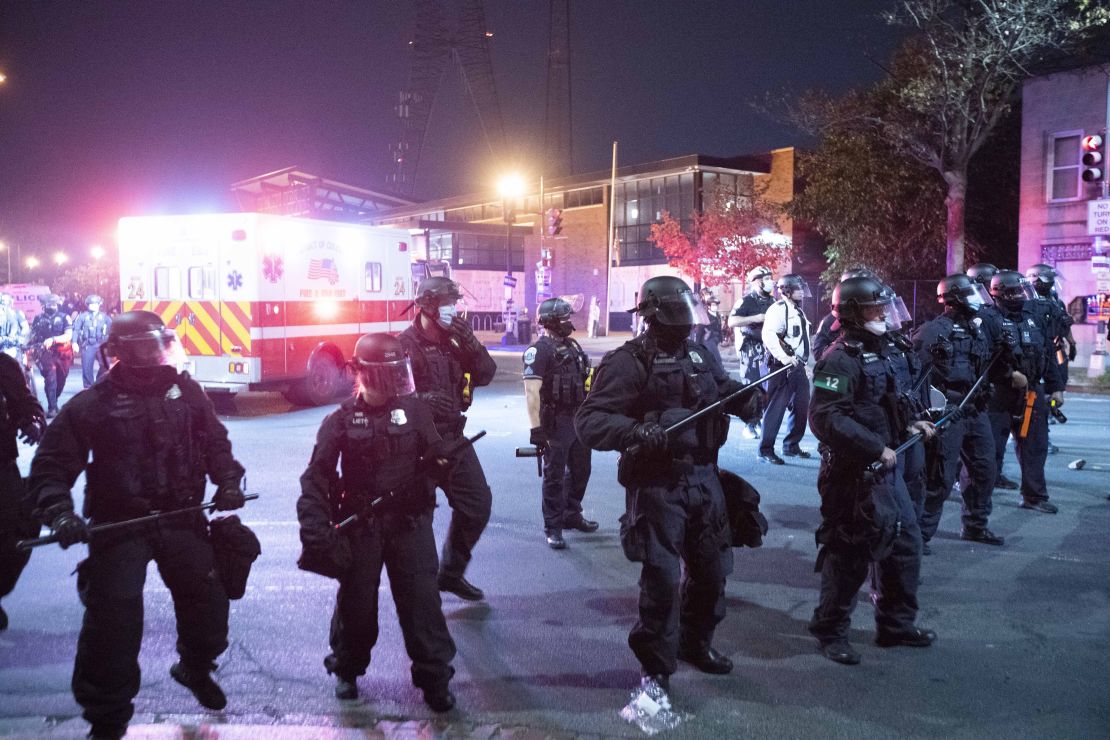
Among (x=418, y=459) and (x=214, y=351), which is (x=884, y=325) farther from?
(x=214, y=351)

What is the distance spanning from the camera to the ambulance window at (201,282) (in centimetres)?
1393

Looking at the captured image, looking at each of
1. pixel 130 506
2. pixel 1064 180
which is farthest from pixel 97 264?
pixel 130 506

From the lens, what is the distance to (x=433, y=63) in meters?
82.1

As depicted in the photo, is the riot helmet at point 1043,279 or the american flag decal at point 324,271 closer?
the riot helmet at point 1043,279

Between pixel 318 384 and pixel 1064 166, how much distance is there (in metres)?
20.4

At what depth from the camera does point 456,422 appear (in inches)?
221

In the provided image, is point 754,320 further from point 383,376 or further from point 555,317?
point 383,376

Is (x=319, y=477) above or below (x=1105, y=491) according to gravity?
above

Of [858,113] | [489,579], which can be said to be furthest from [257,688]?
[858,113]

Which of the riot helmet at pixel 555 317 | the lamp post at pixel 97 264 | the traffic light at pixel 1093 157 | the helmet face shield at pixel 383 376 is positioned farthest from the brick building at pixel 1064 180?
the lamp post at pixel 97 264

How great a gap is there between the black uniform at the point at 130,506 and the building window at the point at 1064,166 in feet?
83.6

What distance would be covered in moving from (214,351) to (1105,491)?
1185 centimetres

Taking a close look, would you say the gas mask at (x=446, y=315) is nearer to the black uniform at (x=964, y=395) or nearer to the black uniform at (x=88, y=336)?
the black uniform at (x=964, y=395)

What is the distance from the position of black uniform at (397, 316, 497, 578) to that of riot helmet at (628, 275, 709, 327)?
59.6 inches
